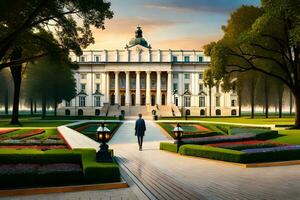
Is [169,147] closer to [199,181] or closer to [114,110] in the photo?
[199,181]

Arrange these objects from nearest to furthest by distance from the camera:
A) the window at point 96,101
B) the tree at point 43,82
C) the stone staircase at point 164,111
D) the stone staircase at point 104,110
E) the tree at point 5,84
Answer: the tree at point 43,82
the tree at point 5,84
the stone staircase at point 164,111
the stone staircase at point 104,110
the window at point 96,101

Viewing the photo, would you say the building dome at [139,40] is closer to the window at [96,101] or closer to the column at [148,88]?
the column at [148,88]

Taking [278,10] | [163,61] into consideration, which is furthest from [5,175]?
[163,61]

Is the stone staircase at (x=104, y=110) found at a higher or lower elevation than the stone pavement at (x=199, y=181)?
higher

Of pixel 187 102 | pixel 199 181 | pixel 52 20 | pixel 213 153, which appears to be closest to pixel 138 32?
pixel 187 102

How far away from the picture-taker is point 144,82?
95438 mm

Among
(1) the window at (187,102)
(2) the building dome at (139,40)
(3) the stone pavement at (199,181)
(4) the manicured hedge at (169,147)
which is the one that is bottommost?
(3) the stone pavement at (199,181)

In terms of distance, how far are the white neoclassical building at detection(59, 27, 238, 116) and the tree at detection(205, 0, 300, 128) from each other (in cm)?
5158

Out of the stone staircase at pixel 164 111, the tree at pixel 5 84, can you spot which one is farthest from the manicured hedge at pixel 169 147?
the tree at pixel 5 84

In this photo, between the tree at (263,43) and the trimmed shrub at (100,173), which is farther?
the tree at (263,43)

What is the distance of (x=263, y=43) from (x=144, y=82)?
2414 inches

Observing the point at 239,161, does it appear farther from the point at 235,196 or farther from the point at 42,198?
the point at 42,198

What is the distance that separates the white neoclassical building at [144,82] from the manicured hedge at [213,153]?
7253 centimetres

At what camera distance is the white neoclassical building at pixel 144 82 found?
91.9 meters
